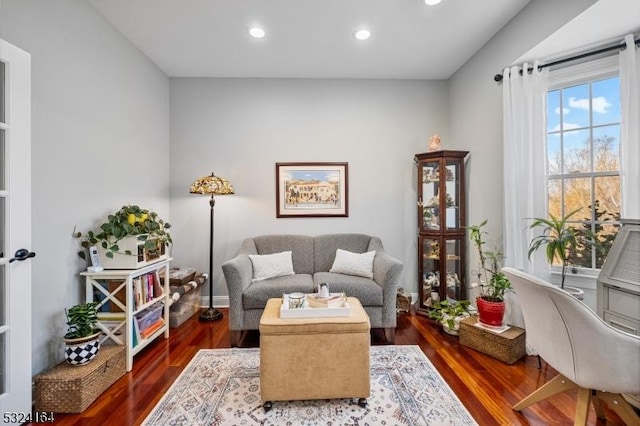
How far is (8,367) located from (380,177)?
3406 mm

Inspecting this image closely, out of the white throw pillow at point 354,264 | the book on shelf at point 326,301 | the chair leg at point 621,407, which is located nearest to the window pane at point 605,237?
the chair leg at point 621,407

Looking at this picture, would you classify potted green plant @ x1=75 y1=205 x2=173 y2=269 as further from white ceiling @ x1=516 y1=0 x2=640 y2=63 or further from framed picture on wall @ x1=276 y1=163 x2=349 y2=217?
white ceiling @ x1=516 y1=0 x2=640 y2=63

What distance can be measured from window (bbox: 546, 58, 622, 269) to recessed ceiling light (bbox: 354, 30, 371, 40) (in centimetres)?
163

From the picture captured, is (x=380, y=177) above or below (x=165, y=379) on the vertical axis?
above

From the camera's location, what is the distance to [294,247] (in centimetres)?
325

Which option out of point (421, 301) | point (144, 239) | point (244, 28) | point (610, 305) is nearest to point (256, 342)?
point (144, 239)

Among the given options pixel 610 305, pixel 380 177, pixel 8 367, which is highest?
pixel 380 177

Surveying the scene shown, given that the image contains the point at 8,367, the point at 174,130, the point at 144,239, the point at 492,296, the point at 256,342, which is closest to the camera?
the point at 8,367

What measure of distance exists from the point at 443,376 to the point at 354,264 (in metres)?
1.24

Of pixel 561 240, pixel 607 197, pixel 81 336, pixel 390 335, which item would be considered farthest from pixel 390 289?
pixel 81 336

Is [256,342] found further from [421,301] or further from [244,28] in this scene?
[244,28]

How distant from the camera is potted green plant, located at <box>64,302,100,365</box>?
5.82 feet

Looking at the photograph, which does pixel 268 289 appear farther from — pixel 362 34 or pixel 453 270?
pixel 362 34

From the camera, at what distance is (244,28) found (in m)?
2.48
